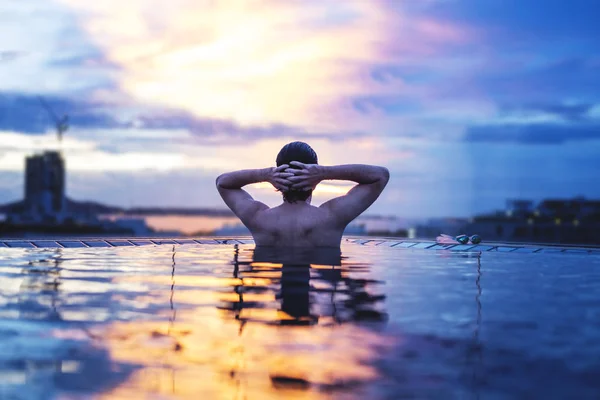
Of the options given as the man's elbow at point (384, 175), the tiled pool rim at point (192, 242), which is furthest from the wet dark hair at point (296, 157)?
the tiled pool rim at point (192, 242)

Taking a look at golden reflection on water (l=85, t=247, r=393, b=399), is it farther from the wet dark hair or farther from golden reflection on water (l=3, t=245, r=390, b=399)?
the wet dark hair

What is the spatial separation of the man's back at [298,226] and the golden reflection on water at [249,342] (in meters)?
3.75

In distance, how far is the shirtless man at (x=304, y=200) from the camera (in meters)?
8.92

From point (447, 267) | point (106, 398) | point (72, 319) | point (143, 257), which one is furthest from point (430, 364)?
point (143, 257)

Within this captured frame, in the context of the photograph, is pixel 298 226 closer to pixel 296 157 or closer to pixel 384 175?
pixel 296 157

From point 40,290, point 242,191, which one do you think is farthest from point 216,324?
point 242,191

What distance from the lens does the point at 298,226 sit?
9.23m

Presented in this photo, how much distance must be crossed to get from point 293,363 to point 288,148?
647cm

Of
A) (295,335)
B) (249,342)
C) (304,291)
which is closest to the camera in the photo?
(249,342)

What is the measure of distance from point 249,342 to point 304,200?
6050mm

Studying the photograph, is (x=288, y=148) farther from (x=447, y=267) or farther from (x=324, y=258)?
(x=447, y=267)

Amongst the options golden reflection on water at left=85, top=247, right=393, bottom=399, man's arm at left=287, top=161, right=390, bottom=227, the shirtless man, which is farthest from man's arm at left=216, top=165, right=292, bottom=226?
golden reflection on water at left=85, top=247, right=393, bottom=399

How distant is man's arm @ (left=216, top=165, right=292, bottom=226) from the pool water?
314 cm

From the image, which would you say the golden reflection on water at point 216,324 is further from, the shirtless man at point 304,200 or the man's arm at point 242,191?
the man's arm at point 242,191
